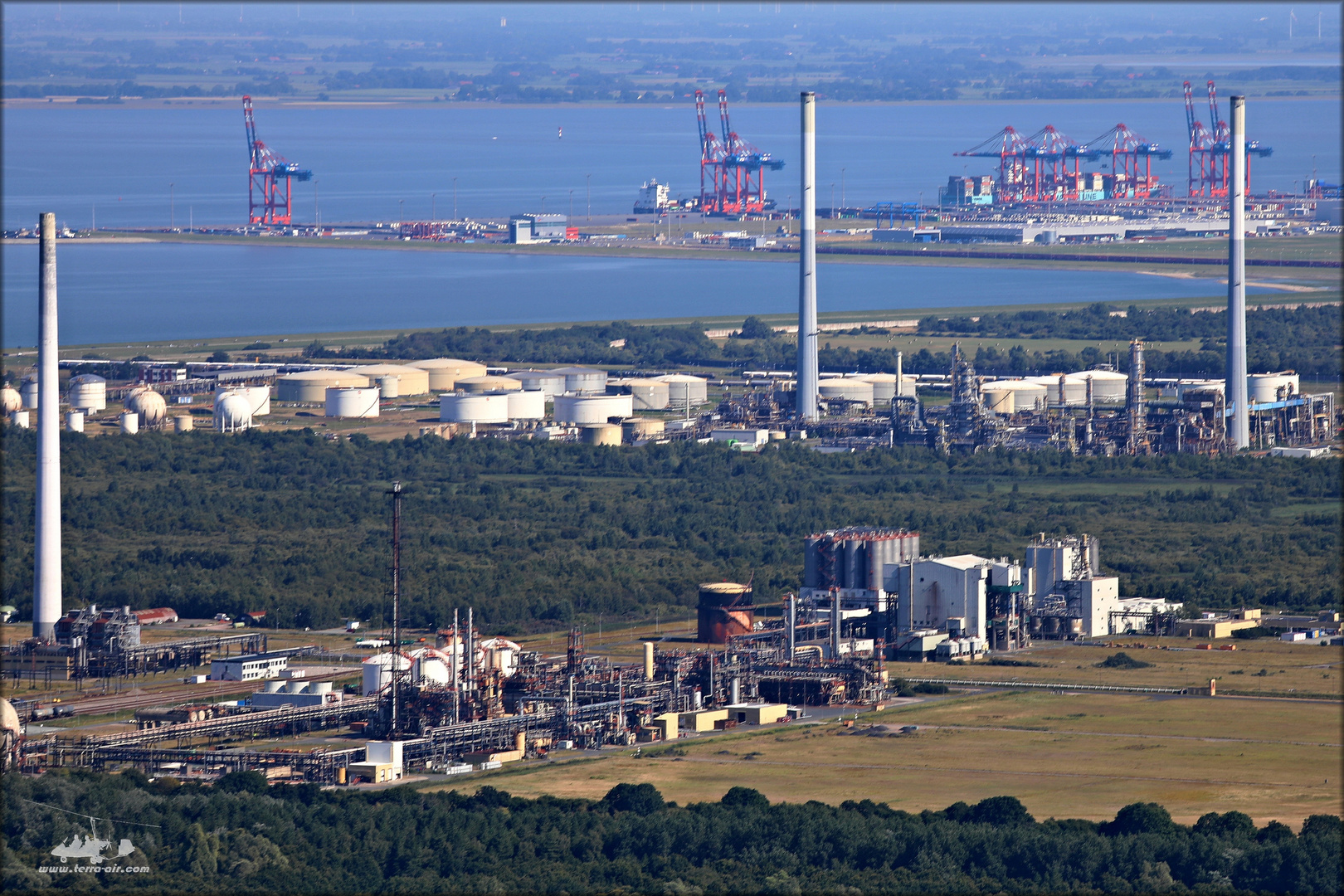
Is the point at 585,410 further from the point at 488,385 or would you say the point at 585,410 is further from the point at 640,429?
the point at 488,385

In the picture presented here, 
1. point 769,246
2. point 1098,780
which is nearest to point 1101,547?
point 1098,780

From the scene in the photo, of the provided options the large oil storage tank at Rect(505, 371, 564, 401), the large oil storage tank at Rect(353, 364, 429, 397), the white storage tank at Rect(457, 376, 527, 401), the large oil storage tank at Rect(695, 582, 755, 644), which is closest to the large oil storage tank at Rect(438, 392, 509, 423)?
the white storage tank at Rect(457, 376, 527, 401)

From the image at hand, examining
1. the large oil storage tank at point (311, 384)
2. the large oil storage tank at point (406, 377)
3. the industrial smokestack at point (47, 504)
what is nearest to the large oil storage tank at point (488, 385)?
the large oil storage tank at point (406, 377)

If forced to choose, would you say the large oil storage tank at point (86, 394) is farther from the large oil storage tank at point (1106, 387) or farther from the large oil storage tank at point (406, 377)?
the large oil storage tank at point (1106, 387)

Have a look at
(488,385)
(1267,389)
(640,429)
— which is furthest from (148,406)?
(1267,389)

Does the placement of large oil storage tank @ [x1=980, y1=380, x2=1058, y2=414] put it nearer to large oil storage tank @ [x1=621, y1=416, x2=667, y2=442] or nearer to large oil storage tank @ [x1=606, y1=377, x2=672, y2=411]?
large oil storage tank @ [x1=621, y1=416, x2=667, y2=442]

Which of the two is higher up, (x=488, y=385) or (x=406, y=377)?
(x=406, y=377)
